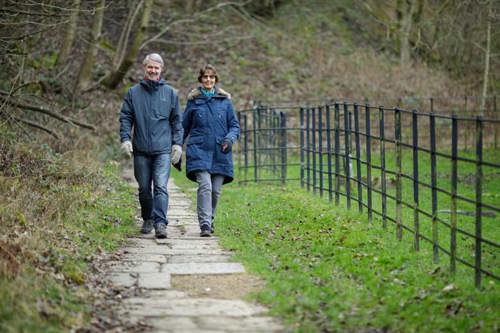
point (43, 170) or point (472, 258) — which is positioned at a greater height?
point (43, 170)

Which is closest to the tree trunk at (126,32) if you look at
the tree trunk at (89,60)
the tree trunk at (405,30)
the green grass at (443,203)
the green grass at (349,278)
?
the tree trunk at (89,60)

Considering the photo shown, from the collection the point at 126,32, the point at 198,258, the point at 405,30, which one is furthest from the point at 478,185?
the point at 405,30

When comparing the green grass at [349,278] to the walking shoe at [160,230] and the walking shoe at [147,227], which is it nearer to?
the walking shoe at [160,230]

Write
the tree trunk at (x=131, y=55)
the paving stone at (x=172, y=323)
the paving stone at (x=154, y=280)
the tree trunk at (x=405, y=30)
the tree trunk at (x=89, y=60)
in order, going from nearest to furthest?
the paving stone at (x=172, y=323)
the paving stone at (x=154, y=280)
the tree trunk at (x=89, y=60)
the tree trunk at (x=131, y=55)
the tree trunk at (x=405, y=30)

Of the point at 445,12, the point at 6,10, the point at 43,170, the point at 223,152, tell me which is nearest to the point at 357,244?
the point at 223,152

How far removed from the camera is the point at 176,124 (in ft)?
31.4

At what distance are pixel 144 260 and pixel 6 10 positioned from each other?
5.19 meters

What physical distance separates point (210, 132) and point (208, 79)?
2.14 feet

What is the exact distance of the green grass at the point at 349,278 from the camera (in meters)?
5.96

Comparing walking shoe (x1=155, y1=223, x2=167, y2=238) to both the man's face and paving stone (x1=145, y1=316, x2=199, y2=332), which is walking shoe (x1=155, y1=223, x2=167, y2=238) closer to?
the man's face

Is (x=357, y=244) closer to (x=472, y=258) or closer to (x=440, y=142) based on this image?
(x=472, y=258)

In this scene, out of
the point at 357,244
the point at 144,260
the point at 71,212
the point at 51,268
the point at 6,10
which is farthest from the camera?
the point at 6,10

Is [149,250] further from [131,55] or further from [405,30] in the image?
[405,30]

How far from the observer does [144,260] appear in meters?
8.09
